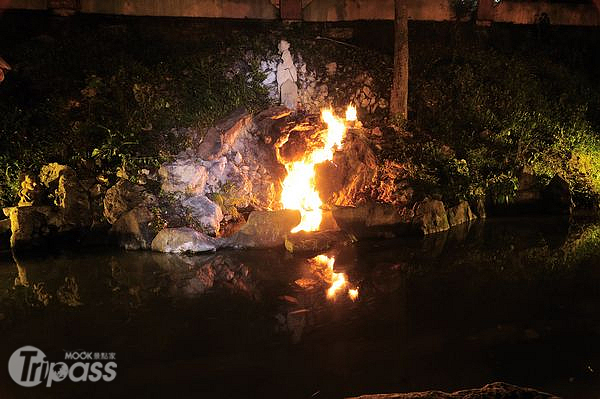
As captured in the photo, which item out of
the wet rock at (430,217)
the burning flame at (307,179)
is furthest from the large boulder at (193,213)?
the wet rock at (430,217)

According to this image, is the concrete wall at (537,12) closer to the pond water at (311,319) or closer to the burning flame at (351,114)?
the burning flame at (351,114)

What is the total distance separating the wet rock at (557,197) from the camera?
11.7 meters

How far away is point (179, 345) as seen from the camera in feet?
18.0

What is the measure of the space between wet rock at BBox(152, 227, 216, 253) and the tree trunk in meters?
6.36

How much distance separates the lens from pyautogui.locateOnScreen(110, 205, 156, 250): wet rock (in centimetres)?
939

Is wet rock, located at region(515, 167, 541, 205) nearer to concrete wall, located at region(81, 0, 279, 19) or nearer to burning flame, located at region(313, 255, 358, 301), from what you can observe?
burning flame, located at region(313, 255, 358, 301)

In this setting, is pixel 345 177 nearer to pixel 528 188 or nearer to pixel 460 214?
pixel 460 214

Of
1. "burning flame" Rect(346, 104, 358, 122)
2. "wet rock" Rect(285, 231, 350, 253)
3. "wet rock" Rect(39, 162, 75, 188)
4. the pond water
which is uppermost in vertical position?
"burning flame" Rect(346, 104, 358, 122)

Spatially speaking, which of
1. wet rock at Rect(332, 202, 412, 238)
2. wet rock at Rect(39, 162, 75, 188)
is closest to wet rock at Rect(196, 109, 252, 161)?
wet rock at Rect(39, 162, 75, 188)

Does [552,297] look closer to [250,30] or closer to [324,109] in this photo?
[324,109]

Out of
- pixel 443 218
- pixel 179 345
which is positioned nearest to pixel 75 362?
pixel 179 345

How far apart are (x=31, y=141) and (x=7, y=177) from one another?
99 centimetres

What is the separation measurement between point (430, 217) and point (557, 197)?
387 cm

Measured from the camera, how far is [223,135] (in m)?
11.1
